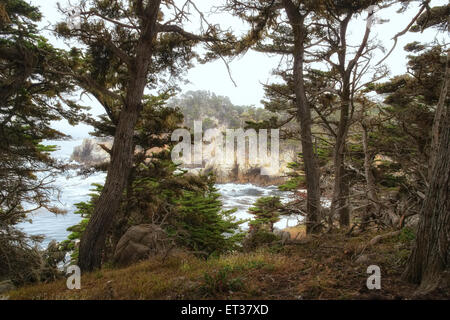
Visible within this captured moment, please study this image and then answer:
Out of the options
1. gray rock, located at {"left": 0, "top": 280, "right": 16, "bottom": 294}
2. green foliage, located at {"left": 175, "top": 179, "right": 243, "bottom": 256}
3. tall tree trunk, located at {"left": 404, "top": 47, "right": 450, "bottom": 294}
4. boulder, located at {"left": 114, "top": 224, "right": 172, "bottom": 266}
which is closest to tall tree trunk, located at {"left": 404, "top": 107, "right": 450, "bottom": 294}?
tall tree trunk, located at {"left": 404, "top": 47, "right": 450, "bottom": 294}

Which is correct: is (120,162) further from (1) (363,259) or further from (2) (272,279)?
(1) (363,259)

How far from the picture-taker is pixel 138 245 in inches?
249

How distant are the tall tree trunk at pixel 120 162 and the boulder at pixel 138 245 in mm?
704

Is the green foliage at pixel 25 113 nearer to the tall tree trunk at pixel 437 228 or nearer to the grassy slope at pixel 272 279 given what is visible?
the grassy slope at pixel 272 279

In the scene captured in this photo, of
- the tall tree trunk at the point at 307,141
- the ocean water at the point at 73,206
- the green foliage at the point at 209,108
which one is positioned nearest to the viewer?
the tall tree trunk at the point at 307,141

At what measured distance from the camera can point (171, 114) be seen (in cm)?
792

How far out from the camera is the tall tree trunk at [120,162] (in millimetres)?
5453

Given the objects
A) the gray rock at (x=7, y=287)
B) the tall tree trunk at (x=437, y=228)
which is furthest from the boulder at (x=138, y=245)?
the tall tree trunk at (x=437, y=228)

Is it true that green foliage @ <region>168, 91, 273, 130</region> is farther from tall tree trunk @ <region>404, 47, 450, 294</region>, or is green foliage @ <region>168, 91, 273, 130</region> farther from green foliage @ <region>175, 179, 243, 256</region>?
tall tree trunk @ <region>404, 47, 450, 294</region>

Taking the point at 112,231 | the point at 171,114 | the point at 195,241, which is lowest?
the point at 195,241
